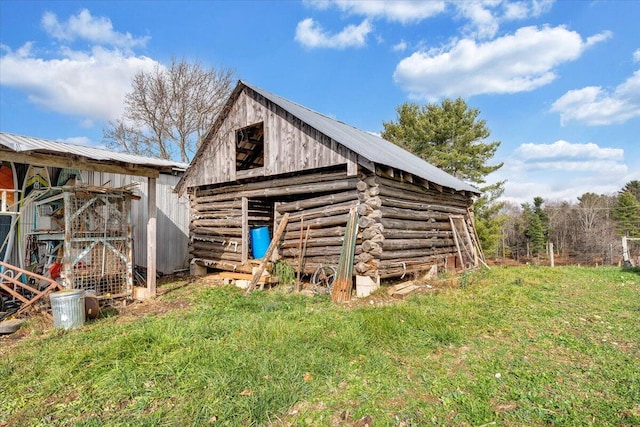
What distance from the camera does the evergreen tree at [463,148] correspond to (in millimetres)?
A: 25562

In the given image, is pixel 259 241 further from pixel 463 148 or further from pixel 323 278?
pixel 463 148

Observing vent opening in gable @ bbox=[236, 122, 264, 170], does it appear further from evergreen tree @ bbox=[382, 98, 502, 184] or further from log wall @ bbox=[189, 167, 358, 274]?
evergreen tree @ bbox=[382, 98, 502, 184]

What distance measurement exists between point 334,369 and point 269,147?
23.9 ft

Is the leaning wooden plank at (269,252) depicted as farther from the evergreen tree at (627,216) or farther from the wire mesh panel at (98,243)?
the evergreen tree at (627,216)

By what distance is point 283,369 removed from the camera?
395 cm

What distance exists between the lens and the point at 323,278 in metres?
8.82

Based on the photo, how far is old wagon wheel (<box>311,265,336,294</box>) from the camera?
27.8 ft

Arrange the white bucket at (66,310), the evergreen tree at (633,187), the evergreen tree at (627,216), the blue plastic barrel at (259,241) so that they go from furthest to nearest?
the evergreen tree at (633,187) < the evergreen tree at (627,216) < the blue plastic barrel at (259,241) < the white bucket at (66,310)

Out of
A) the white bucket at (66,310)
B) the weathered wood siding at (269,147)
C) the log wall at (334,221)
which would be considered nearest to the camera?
the white bucket at (66,310)

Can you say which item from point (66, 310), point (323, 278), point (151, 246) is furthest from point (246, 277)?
point (66, 310)

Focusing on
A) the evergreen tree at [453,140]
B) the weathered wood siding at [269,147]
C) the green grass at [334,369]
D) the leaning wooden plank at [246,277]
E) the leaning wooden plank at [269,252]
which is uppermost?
the evergreen tree at [453,140]

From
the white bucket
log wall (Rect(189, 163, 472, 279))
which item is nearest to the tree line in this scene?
log wall (Rect(189, 163, 472, 279))

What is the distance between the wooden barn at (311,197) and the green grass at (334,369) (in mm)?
2675

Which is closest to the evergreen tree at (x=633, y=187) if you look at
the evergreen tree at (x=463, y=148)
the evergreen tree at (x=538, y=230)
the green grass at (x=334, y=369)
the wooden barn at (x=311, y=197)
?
the evergreen tree at (x=538, y=230)
